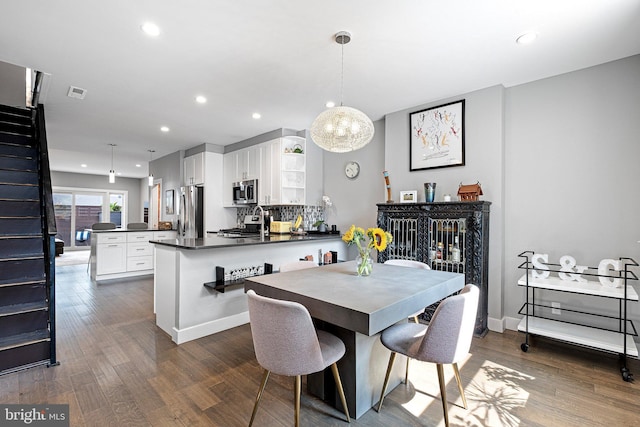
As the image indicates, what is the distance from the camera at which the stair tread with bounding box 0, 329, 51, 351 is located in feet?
8.02

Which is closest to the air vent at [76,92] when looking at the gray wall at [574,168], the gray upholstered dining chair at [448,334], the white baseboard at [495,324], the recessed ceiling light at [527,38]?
the gray upholstered dining chair at [448,334]

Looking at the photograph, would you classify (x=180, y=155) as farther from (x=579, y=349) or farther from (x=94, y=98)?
(x=579, y=349)

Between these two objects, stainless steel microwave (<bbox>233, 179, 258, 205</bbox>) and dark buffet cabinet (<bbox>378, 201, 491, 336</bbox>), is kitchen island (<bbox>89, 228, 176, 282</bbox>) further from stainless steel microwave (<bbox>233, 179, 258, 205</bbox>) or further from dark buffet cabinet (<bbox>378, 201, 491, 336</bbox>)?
dark buffet cabinet (<bbox>378, 201, 491, 336</bbox>)

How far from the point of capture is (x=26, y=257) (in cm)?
282

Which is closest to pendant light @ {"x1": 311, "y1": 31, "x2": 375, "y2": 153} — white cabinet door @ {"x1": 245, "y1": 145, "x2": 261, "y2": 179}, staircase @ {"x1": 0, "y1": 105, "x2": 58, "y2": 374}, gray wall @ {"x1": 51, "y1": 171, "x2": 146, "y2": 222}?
staircase @ {"x1": 0, "y1": 105, "x2": 58, "y2": 374}

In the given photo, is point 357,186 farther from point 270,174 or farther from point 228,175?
point 228,175

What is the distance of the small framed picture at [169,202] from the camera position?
7302mm

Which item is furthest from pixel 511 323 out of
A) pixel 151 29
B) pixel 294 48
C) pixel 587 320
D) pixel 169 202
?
pixel 169 202

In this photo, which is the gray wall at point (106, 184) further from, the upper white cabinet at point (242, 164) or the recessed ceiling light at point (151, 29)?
the recessed ceiling light at point (151, 29)

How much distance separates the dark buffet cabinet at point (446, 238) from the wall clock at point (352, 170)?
120cm

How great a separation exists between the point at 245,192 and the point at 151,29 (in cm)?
357

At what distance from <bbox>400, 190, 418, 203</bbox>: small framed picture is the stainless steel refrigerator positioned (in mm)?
4194

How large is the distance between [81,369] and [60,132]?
4.80m

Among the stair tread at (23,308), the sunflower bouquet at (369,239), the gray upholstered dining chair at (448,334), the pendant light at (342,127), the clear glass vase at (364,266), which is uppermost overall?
the pendant light at (342,127)
